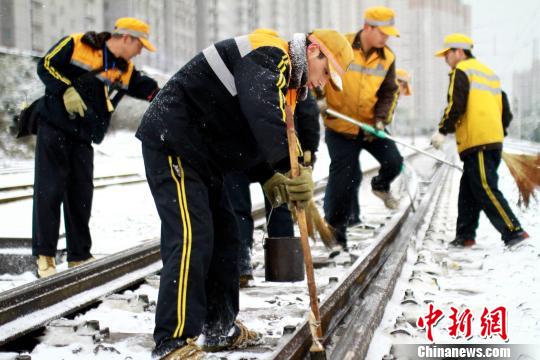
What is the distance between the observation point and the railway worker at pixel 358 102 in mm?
6281

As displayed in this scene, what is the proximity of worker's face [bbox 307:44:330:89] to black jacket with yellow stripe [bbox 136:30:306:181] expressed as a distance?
0.08 metres

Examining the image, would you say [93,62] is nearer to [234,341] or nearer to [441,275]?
[234,341]

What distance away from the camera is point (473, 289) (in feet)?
15.2

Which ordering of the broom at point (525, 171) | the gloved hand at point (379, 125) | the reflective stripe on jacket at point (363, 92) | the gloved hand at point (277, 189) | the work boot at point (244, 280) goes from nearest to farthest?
the gloved hand at point (277, 189) → the work boot at point (244, 280) → the reflective stripe on jacket at point (363, 92) → the gloved hand at point (379, 125) → the broom at point (525, 171)

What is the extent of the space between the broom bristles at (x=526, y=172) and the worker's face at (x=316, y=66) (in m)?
4.62

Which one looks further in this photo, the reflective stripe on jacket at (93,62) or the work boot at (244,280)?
the reflective stripe on jacket at (93,62)

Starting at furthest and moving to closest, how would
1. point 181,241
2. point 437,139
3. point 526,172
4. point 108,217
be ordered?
point 108,217, point 526,172, point 437,139, point 181,241

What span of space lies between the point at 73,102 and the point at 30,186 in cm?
723

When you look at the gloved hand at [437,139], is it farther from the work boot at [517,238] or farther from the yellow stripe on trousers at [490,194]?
the work boot at [517,238]

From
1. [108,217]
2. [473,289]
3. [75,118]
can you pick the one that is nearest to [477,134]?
[473,289]

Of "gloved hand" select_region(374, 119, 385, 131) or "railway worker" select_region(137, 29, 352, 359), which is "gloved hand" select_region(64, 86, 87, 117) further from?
"gloved hand" select_region(374, 119, 385, 131)

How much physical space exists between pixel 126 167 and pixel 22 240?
1198 centimetres

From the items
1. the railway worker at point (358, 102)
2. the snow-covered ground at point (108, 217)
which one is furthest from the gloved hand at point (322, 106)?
the snow-covered ground at point (108, 217)

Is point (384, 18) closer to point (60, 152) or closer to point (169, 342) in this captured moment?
point (60, 152)
